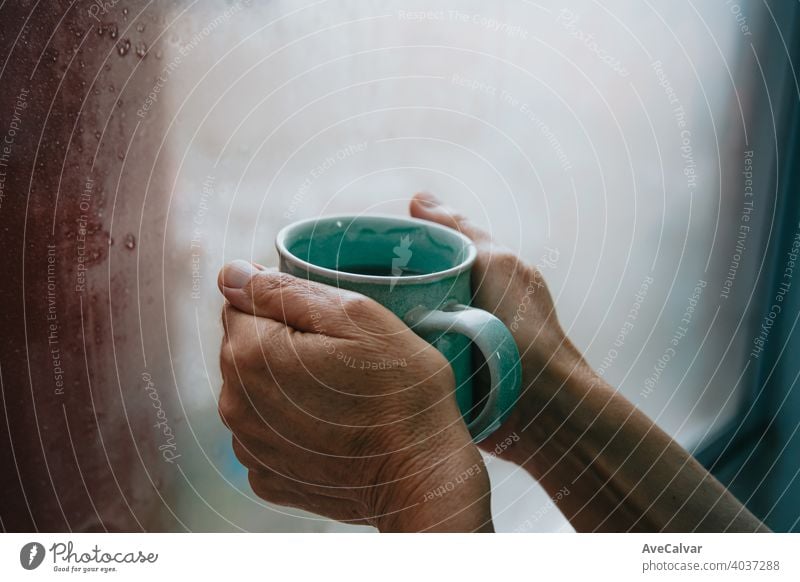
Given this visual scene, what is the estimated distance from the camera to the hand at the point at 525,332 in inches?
14.3

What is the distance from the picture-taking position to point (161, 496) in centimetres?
36

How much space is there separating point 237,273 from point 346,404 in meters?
0.08

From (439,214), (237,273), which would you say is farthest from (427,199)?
(237,273)

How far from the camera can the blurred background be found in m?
0.32

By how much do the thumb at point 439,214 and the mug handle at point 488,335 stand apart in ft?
0.37

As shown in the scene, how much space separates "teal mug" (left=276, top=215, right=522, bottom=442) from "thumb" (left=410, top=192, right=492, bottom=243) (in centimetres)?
8

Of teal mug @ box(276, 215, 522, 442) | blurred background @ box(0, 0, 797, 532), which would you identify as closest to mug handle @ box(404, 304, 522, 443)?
teal mug @ box(276, 215, 522, 442)

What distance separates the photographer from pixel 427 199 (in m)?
0.37

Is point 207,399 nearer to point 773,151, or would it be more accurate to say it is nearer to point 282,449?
point 282,449

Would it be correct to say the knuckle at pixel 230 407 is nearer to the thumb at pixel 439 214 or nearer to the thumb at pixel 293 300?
the thumb at pixel 293 300
